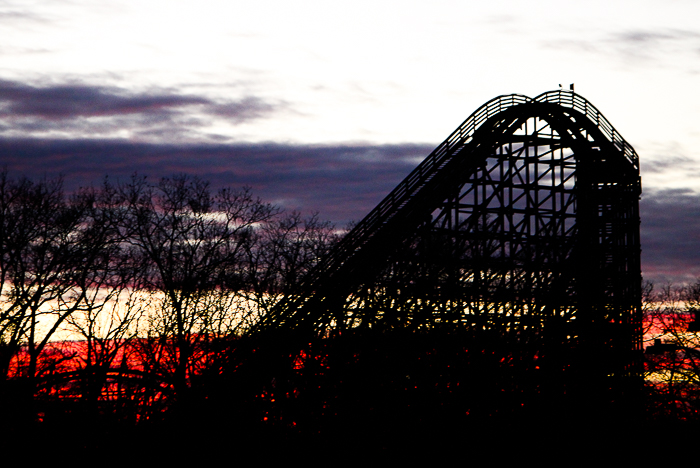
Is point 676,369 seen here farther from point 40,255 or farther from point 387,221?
point 40,255

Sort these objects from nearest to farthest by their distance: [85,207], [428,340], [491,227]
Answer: [428,340] < [491,227] < [85,207]

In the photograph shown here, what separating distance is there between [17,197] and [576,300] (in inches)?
863

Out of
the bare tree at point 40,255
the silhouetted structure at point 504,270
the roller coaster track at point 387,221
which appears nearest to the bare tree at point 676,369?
the silhouetted structure at point 504,270

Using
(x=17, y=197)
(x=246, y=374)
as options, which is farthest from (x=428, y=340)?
(x=17, y=197)

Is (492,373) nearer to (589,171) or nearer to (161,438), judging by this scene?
(589,171)

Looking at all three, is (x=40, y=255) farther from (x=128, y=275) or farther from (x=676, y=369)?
(x=676, y=369)

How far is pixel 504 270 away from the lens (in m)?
21.7

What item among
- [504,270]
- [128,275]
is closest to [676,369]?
[504,270]

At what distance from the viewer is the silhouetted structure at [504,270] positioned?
20.3 meters

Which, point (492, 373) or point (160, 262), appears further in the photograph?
point (160, 262)

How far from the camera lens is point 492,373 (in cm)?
2222

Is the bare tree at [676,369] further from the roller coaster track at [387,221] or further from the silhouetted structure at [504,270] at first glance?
the roller coaster track at [387,221]

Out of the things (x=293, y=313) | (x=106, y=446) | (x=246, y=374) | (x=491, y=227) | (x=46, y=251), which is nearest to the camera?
(x=106, y=446)

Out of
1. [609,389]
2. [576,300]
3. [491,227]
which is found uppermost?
[491,227]
